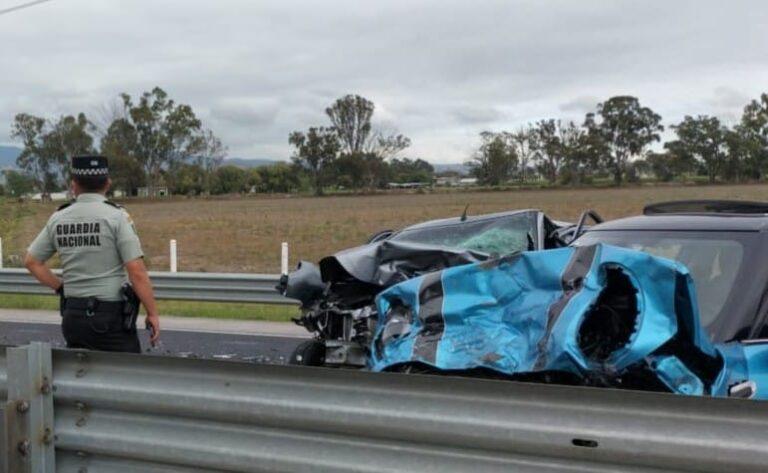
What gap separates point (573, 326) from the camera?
269cm

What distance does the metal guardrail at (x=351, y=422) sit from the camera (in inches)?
76.7

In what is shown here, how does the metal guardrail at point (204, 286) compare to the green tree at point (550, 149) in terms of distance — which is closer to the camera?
the metal guardrail at point (204, 286)

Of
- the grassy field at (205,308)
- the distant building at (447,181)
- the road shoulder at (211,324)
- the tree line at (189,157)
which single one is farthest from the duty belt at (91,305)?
the distant building at (447,181)

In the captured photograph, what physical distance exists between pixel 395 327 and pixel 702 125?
121561mm

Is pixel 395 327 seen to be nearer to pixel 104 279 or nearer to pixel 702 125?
pixel 104 279

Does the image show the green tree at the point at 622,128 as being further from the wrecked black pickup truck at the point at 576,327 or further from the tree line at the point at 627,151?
the wrecked black pickup truck at the point at 576,327

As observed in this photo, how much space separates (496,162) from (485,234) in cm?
12264

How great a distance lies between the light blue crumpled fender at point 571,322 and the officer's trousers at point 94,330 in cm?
176

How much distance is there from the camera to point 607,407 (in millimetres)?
2006

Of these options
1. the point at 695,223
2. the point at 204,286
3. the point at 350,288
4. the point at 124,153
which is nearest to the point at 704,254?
the point at 695,223

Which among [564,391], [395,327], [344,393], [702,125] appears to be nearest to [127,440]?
[344,393]

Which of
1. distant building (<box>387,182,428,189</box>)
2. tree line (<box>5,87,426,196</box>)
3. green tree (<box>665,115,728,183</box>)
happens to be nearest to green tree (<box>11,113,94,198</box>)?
tree line (<box>5,87,426,196</box>)

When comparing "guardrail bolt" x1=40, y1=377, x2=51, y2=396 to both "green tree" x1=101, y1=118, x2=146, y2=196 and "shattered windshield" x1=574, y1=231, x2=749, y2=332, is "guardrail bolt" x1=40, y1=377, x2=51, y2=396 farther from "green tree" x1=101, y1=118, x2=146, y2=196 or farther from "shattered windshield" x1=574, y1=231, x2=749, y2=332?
"green tree" x1=101, y1=118, x2=146, y2=196

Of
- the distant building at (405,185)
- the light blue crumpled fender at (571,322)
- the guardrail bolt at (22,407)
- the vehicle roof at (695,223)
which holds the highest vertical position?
the distant building at (405,185)
